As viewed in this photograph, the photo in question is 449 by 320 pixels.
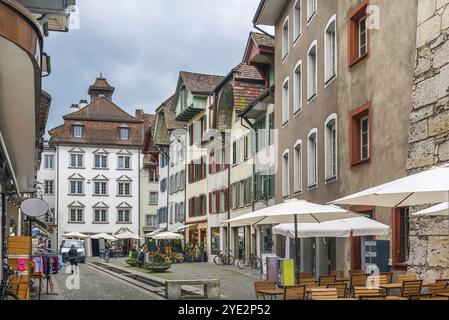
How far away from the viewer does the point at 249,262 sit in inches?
1359

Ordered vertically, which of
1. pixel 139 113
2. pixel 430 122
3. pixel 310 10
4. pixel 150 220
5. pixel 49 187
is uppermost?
pixel 139 113

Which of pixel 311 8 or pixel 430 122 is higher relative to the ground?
pixel 311 8

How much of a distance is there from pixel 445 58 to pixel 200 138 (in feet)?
111

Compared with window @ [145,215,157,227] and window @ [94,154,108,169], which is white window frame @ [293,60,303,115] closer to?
window @ [94,154,108,169]

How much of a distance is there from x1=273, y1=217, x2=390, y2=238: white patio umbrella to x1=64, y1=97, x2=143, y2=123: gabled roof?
32785 millimetres

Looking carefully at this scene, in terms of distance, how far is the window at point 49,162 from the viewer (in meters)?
69.0

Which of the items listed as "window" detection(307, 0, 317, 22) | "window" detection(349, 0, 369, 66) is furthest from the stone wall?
"window" detection(307, 0, 317, 22)

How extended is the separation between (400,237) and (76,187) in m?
52.7

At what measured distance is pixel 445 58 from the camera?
12.8 metres

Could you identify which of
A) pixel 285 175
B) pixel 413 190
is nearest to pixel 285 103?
pixel 285 175

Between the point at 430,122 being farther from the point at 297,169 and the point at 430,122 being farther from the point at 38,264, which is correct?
the point at 297,169

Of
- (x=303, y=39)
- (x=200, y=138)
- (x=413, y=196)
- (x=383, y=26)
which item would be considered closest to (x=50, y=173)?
(x=200, y=138)

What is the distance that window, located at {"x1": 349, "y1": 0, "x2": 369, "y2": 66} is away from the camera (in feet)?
58.7

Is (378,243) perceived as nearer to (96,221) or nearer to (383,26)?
(383,26)
